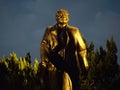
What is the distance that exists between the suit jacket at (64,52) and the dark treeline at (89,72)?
15968 millimetres

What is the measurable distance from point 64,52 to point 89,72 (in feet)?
64.7

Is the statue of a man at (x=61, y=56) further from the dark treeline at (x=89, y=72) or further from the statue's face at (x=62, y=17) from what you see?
the dark treeline at (x=89, y=72)

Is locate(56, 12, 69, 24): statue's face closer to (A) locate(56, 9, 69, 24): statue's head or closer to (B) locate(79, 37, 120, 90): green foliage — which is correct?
(A) locate(56, 9, 69, 24): statue's head

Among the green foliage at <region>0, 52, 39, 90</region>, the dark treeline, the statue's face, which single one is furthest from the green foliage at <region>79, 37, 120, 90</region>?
the statue's face

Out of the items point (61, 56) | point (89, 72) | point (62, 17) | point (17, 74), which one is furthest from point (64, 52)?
point (17, 74)

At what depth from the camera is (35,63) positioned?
35.6 m

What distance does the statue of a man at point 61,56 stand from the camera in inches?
439

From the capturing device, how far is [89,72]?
1217 inches

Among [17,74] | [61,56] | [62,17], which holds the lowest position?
[61,56]

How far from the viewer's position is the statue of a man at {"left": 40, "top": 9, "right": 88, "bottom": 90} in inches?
439

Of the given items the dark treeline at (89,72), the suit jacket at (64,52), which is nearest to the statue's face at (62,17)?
the suit jacket at (64,52)

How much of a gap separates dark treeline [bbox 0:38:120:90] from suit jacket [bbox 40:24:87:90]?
1597 cm

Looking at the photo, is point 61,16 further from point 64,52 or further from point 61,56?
point 61,56

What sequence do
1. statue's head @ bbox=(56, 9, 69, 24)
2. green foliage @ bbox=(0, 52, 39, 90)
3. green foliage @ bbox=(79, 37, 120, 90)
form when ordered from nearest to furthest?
statue's head @ bbox=(56, 9, 69, 24) < green foliage @ bbox=(79, 37, 120, 90) < green foliage @ bbox=(0, 52, 39, 90)
